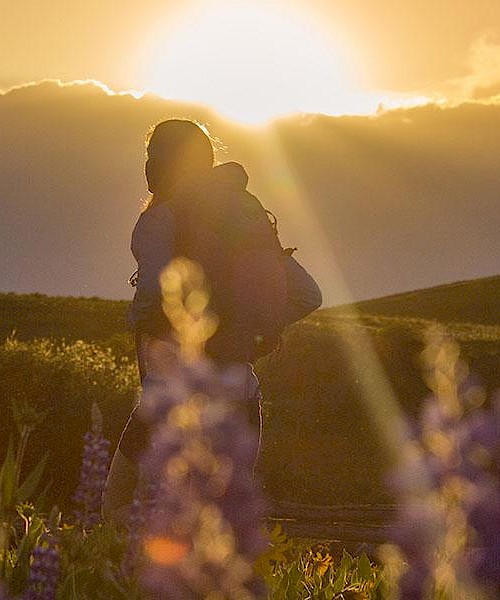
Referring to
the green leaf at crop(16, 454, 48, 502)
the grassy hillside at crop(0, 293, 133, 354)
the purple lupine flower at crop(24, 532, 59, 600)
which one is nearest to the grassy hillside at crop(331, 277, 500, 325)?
the grassy hillside at crop(0, 293, 133, 354)

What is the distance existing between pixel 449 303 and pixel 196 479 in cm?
6897

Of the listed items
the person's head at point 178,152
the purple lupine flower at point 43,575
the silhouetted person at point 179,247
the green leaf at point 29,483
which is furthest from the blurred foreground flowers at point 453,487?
the person's head at point 178,152

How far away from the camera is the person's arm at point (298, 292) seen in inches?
209

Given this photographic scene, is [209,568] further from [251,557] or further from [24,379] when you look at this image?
[24,379]

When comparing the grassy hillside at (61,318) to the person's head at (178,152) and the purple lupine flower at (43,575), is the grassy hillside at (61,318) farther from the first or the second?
the purple lupine flower at (43,575)

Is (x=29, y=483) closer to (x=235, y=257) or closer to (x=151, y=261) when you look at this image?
(x=151, y=261)

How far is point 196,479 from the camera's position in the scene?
177cm

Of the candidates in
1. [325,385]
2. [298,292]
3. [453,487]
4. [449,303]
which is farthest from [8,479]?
[449,303]

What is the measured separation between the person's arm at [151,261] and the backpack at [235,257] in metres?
0.06

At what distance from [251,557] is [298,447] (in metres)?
17.7

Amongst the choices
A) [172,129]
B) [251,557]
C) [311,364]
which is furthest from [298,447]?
[251,557]

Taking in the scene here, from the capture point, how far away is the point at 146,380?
5160 millimetres

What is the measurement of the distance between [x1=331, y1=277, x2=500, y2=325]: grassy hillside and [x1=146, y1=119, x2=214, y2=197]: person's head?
58635 millimetres

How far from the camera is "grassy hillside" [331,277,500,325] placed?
66.4 m
